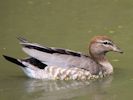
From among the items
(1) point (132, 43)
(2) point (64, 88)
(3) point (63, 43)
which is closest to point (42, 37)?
(3) point (63, 43)

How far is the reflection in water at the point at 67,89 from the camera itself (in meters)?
10.6

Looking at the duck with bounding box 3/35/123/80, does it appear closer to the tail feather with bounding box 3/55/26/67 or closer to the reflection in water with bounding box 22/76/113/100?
the tail feather with bounding box 3/55/26/67

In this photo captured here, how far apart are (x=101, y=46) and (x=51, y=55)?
3.45 feet

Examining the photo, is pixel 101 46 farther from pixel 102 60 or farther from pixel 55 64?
pixel 55 64

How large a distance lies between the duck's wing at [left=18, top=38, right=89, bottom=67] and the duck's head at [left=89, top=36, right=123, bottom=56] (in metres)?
0.49

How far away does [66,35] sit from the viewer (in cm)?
1438

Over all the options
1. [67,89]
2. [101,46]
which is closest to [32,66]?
[67,89]

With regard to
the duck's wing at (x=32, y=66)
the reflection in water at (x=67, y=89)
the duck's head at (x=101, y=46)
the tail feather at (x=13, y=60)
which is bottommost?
the reflection in water at (x=67, y=89)

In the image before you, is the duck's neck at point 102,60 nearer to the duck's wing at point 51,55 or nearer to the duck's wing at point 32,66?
the duck's wing at point 51,55

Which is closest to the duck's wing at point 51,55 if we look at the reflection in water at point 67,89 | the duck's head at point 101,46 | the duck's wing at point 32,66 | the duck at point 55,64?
the duck at point 55,64

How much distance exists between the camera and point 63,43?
44.9 feet

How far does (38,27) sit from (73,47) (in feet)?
7.09

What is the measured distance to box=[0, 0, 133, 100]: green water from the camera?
35.4 feet

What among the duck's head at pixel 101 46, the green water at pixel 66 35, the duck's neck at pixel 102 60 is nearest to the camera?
the green water at pixel 66 35
